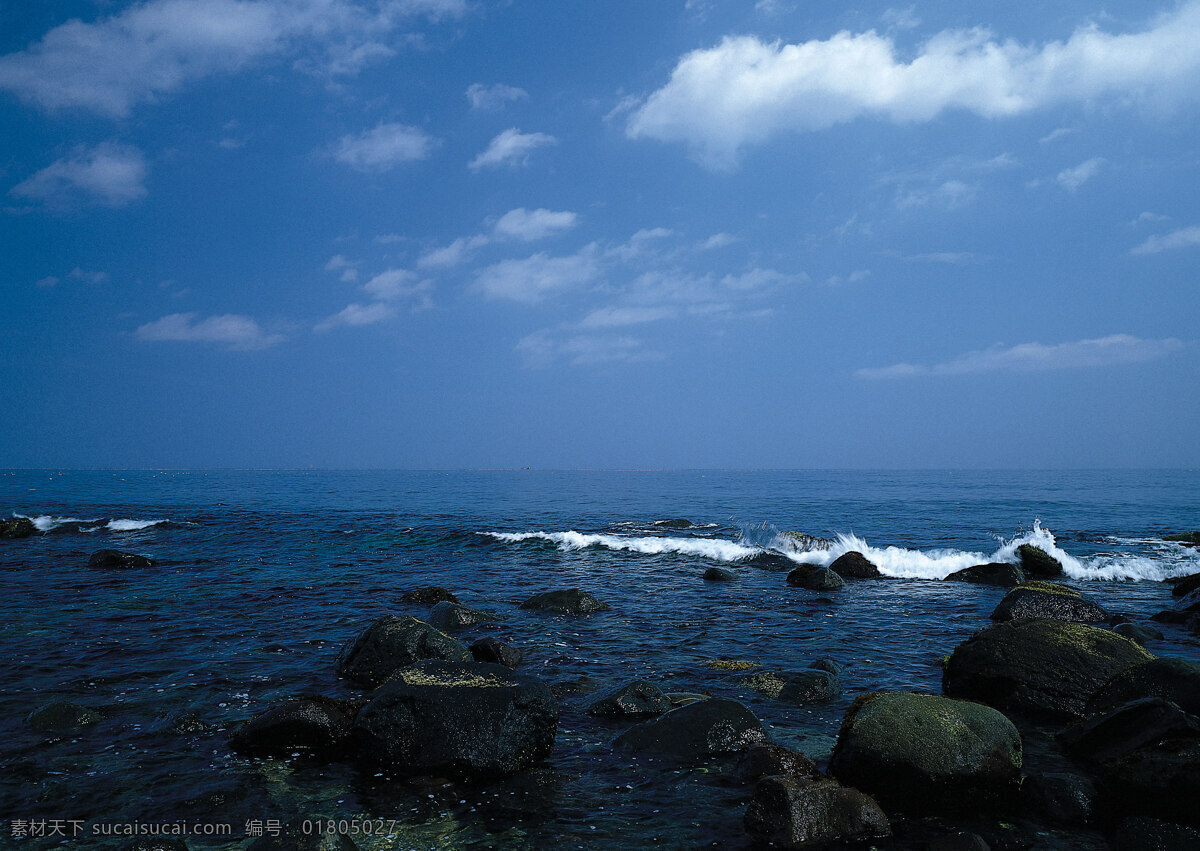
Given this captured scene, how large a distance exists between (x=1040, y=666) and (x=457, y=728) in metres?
8.66

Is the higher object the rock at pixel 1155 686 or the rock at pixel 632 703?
the rock at pixel 1155 686

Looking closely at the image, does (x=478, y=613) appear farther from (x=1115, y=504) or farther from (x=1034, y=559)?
(x=1115, y=504)

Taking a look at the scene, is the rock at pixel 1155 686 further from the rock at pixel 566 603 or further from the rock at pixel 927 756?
the rock at pixel 566 603

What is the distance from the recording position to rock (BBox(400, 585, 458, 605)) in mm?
16922

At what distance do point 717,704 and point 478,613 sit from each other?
8.32 meters

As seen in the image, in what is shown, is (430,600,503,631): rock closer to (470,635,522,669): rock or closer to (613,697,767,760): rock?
(470,635,522,669): rock

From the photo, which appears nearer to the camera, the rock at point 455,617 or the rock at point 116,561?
the rock at point 455,617

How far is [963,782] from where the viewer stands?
253 inches

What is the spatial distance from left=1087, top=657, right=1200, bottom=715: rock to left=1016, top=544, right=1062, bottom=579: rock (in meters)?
15.9

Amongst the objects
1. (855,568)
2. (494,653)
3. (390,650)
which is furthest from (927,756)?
(855,568)

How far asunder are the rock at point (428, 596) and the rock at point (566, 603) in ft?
7.31

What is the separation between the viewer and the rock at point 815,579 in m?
19.3

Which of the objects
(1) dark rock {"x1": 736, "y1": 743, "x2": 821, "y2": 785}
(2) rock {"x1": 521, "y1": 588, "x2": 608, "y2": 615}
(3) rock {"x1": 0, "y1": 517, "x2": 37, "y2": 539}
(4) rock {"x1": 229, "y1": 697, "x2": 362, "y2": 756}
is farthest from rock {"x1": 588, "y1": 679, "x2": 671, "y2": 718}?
(3) rock {"x1": 0, "y1": 517, "x2": 37, "y2": 539}

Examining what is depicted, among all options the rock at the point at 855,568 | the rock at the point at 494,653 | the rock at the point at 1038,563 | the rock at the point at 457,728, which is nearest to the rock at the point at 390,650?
the rock at the point at 494,653
